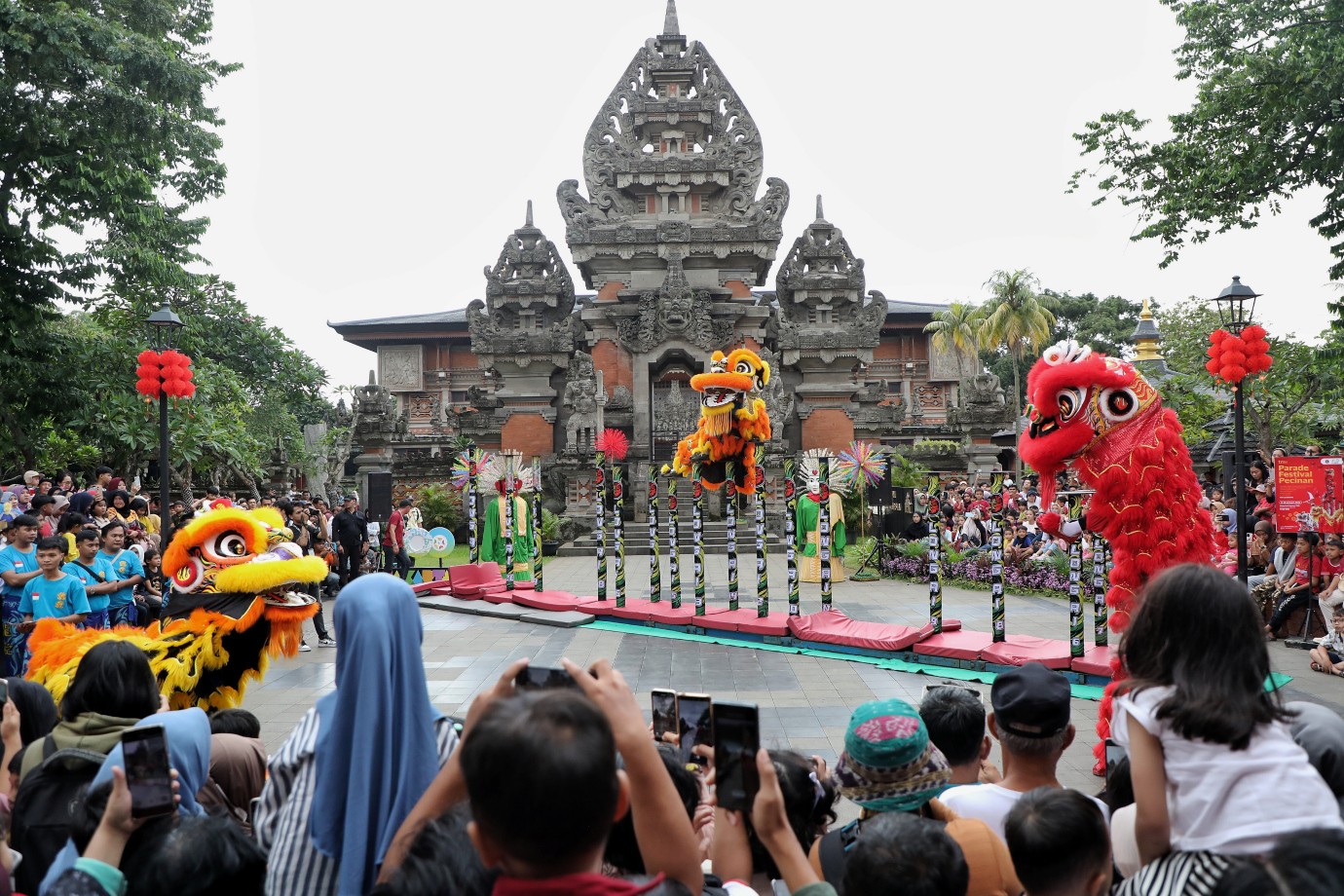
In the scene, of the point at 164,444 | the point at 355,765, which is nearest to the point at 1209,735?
A: the point at 355,765

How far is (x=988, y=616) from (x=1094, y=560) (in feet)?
15.9

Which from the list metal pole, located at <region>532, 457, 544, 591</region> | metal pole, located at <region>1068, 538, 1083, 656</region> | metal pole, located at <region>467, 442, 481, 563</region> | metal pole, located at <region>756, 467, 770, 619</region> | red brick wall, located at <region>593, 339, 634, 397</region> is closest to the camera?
metal pole, located at <region>1068, 538, 1083, 656</region>

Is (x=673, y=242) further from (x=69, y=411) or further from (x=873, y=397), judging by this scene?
(x=69, y=411)

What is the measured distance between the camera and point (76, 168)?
13.1 meters

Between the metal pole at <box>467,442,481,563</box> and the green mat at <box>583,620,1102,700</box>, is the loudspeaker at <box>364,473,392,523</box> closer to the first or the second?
the metal pole at <box>467,442,481,563</box>

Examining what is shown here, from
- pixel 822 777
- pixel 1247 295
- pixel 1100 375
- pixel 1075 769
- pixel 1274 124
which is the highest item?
pixel 1274 124

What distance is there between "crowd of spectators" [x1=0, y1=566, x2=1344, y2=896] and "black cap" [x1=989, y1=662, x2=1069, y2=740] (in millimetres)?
13

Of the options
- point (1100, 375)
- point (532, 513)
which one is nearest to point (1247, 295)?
point (1100, 375)

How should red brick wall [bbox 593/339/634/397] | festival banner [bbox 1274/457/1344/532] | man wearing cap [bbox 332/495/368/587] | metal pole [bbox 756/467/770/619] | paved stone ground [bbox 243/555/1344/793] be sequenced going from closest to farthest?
paved stone ground [bbox 243/555/1344/793]
festival banner [bbox 1274/457/1344/532]
metal pole [bbox 756/467/770/619]
man wearing cap [bbox 332/495/368/587]
red brick wall [bbox 593/339/634/397]

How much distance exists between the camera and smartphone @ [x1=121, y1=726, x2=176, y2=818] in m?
2.22

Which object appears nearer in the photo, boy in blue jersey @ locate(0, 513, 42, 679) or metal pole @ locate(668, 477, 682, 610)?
boy in blue jersey @ locate(0, 513, 42, 679)

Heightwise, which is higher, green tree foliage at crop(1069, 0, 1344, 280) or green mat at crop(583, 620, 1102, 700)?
green tree foliage at crop(1069, 0, 1344, 280)

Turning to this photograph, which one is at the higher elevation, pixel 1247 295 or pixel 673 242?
pixel 673 242

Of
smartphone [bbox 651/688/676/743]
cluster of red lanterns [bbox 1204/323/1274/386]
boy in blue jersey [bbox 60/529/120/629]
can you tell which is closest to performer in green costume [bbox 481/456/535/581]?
boy in blue jersey [bbox 60/529/120/629]
